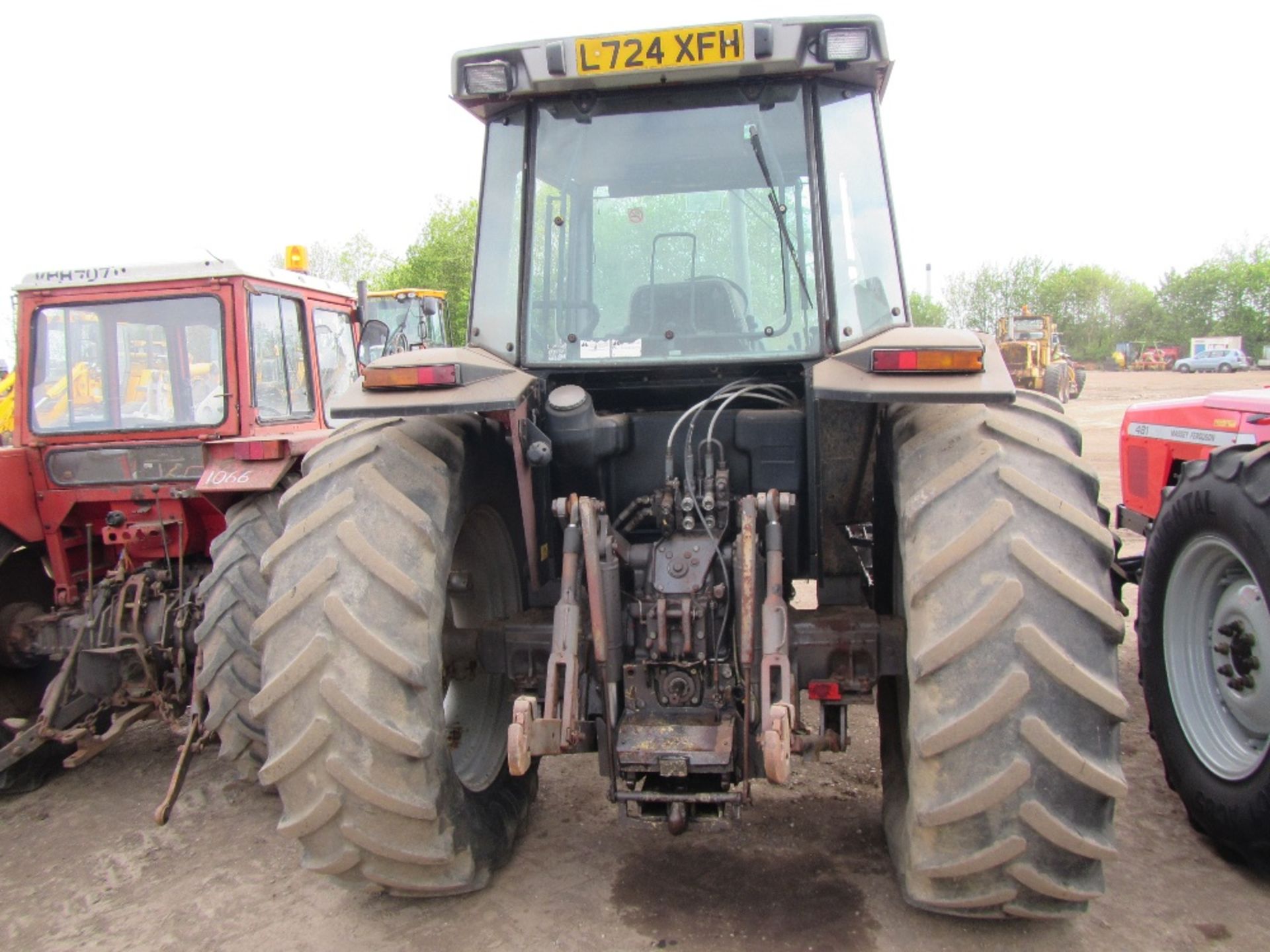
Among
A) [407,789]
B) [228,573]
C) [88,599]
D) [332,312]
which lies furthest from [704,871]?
[332,312]

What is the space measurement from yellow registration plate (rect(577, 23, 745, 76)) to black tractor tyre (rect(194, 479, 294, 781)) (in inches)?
90.7

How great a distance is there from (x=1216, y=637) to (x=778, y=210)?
207 cm

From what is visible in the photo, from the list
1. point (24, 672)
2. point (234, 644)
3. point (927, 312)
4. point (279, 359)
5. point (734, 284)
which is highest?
point (927, 312)

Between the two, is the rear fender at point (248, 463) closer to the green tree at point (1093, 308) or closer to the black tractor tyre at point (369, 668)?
the black tractor tyre at point (369, 668)

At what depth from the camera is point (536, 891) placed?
10.6 ft

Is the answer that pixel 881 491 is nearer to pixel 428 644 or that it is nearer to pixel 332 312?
pixel 428 644

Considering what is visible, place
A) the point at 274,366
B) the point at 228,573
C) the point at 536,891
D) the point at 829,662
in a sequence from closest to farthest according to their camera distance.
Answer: the point at 829,662, the point at 536,891, the point at 228,573, the point at 274,366

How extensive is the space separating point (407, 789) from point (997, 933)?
165cm

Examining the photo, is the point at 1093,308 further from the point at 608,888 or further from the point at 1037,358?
the point at 608,888

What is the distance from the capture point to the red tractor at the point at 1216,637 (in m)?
3.06

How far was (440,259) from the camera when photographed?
101 ft

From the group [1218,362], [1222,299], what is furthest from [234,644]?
[1222,299]

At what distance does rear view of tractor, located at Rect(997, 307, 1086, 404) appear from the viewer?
27547 millimetres

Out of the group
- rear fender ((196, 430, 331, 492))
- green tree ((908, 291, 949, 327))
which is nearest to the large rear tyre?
green tree ((908, 291, 949, 327))
